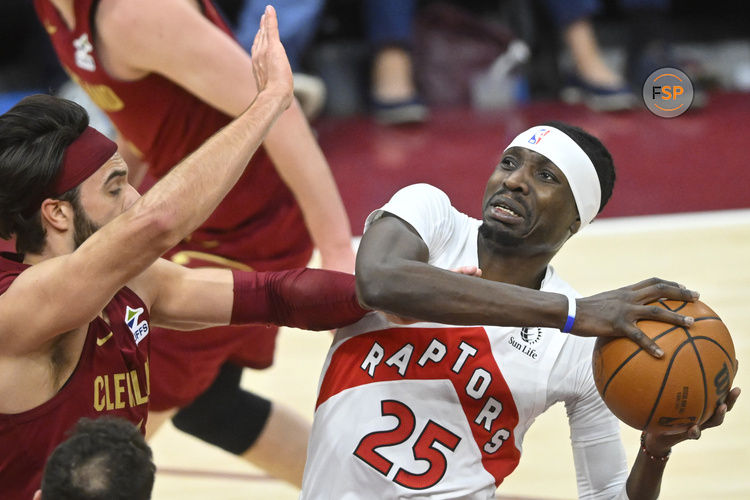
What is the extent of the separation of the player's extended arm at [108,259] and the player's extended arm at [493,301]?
384 mm

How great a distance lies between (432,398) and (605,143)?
15.1 feet

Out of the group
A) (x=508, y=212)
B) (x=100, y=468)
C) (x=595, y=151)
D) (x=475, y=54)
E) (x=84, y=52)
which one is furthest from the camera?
(x=475, y=54)

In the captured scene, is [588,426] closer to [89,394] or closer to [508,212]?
[508,212]

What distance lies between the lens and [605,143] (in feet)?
22.6

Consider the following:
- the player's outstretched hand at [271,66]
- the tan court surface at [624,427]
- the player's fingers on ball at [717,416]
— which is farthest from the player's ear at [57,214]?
the tan court surface at [624,427]

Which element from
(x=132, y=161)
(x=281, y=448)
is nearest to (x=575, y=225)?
(x=281, y=448)

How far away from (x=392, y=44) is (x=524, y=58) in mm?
907

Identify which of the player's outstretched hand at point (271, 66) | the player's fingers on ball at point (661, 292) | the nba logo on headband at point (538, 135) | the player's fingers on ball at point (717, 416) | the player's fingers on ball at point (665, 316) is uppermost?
the nba logo on headband at point (538, 135)

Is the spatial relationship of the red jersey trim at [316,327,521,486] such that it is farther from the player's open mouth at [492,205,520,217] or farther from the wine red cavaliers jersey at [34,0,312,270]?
the wine red cavaliers jersey at [34,0,312,270]

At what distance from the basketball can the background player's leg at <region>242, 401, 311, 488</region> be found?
159cm

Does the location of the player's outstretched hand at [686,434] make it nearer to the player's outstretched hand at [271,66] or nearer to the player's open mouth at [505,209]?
the player's open mouth at [505,209]

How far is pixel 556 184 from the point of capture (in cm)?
268

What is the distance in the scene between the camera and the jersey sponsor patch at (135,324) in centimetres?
249

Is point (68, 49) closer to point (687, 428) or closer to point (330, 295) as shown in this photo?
point (330, 295)
